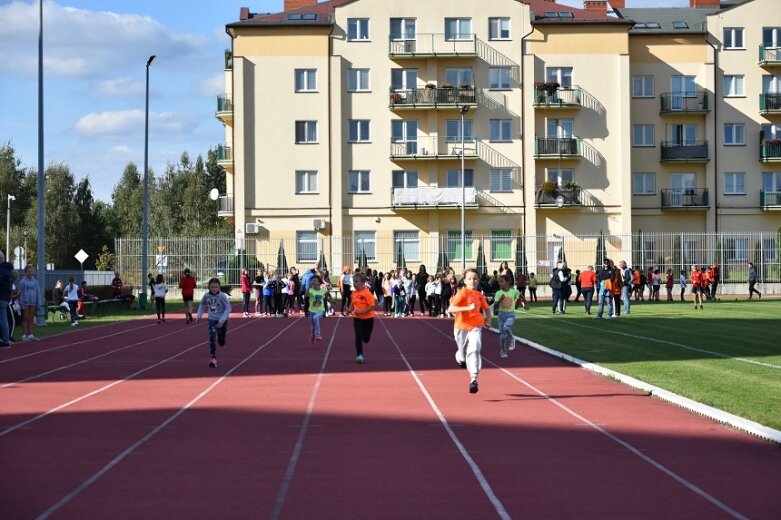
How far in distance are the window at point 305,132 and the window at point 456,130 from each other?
758 centimetres

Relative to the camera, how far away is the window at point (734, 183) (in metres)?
69.2

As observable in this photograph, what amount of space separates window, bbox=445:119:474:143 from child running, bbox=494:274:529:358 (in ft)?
138

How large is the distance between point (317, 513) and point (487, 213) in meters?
58.3

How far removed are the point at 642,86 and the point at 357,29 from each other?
17.1 meters

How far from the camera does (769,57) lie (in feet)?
224

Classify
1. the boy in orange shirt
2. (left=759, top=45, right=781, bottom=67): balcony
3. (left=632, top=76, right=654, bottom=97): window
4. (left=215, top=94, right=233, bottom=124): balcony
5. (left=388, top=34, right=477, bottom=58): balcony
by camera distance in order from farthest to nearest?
(left=632, top=76, right=654, bottom=97): window, (left=759, top=45, right=781, bottom=67): balcony, (left=215, top=94, right=233, bottom=124): balcony, (left=388, top=34, right=477, bottom=58): balcony, the boy in orange shirt

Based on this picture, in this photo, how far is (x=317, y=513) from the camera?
848 cm

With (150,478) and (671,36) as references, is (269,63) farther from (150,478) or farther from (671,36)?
(150,478)

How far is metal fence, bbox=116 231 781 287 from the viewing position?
59.3 meters

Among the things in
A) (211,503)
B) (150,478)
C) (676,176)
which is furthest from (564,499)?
(676,176)

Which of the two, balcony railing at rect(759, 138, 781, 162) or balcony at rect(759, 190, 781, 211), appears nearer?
balcony railing at rect(759, 138, 781, 162)

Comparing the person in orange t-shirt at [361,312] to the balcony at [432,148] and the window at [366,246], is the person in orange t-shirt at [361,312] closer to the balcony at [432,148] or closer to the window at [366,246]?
the window at [366,246]

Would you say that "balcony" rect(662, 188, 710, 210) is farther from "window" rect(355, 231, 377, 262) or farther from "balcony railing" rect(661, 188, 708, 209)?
"window" rect(355, 231, 377, 262)

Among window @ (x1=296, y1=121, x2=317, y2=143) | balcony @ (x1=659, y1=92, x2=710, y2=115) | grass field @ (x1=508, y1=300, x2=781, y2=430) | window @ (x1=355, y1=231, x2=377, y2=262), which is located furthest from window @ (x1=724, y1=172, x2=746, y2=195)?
grass field @ (x1=508, y1=300, x2=781, y2=430)
